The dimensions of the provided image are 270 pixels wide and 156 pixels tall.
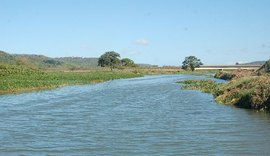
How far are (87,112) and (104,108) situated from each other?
10.2 feet

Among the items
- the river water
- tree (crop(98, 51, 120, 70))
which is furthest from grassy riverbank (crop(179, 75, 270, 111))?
tree (crop(98, 51, 120, 70))

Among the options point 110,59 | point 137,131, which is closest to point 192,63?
point 110,59

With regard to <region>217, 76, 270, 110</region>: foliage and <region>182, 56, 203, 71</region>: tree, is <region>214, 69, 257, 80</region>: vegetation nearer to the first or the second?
<region>217, 76, 270, 110</region>: foliage

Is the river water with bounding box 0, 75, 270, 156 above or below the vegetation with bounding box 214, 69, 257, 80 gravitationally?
below

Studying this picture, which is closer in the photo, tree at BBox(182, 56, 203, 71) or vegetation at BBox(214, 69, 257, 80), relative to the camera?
vegetation at BBox(214, 69, 257, 80)

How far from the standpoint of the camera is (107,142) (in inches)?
757

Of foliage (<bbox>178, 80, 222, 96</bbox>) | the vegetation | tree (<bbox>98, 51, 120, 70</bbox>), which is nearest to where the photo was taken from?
foliage (<bbox>178, 80, 222, 96</bbox>)

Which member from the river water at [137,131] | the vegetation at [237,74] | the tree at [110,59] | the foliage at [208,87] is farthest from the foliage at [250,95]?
the tree at [110,59]

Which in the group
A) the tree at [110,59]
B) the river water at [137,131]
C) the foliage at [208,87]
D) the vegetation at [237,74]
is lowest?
the river water at [137,131]

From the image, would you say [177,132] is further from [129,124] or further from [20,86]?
[20,86]

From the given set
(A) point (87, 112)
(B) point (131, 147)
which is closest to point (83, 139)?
(B) point (131, 147)

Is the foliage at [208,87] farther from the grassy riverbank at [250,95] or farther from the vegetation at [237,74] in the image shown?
the grassy riverbank at [250,95]

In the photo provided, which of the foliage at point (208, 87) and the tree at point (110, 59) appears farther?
the tree at point (110, 59)

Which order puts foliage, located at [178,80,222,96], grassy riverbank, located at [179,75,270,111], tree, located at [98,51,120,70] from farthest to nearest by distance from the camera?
tree, located at [98,51,120,70] → foliage, located at [178,80,222,96] → grassy riverbank, located at [179,75,270,111]
